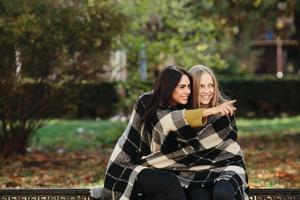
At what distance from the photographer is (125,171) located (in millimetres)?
5293

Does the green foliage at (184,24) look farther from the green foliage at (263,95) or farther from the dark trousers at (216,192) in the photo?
the dark trousers at (216,192)

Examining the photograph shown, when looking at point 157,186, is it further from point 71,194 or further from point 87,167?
point 87,167

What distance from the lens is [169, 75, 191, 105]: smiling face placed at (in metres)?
5.25

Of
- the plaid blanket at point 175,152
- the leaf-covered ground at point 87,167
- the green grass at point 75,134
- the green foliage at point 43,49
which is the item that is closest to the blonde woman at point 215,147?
the plaid blanket at point 175,152

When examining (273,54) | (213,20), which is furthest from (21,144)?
(273,54)

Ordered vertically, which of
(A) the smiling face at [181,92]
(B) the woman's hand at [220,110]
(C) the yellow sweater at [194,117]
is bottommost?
(C) the yellow sweater at [194,117]

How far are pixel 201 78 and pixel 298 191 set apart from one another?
3.61 feet

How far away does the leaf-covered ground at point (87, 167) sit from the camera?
841 cm

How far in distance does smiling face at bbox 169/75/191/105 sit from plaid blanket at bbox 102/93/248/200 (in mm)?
71

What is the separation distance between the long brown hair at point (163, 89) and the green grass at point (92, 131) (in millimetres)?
7539

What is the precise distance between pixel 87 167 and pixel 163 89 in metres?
4.78

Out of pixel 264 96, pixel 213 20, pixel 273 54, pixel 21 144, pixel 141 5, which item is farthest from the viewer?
pixel 273 54

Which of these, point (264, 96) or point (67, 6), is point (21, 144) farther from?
point (264, 96)

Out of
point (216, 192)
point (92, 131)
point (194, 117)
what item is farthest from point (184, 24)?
point (216, 192)
